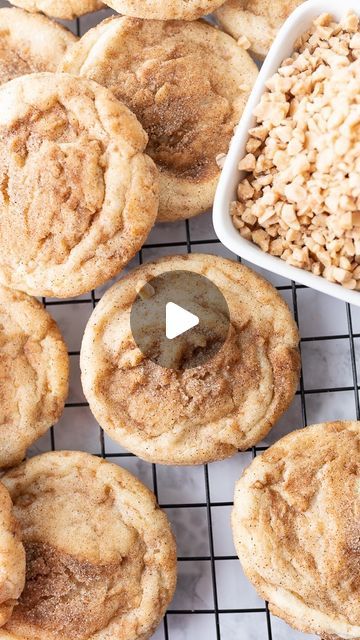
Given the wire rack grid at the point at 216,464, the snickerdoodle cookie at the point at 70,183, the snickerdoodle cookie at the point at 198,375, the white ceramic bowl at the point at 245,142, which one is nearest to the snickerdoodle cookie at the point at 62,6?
the wire rack grid at the point at 216,464

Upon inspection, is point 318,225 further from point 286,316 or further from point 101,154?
point 101,154

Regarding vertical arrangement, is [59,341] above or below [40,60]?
below

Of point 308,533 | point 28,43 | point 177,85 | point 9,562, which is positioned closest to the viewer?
point 9,562

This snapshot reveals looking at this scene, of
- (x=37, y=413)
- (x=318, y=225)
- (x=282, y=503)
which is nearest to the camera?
(x=318, y=225)

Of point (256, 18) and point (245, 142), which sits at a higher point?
point (256, 18)

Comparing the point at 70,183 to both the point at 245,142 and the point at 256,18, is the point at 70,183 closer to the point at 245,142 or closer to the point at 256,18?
the point at 245,142

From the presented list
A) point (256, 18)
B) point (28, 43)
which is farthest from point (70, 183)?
point (256, 18)

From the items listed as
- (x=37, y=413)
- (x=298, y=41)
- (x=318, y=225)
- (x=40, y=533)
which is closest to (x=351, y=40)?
(x=298, y=41)

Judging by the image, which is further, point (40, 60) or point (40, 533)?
point (40, 60)
